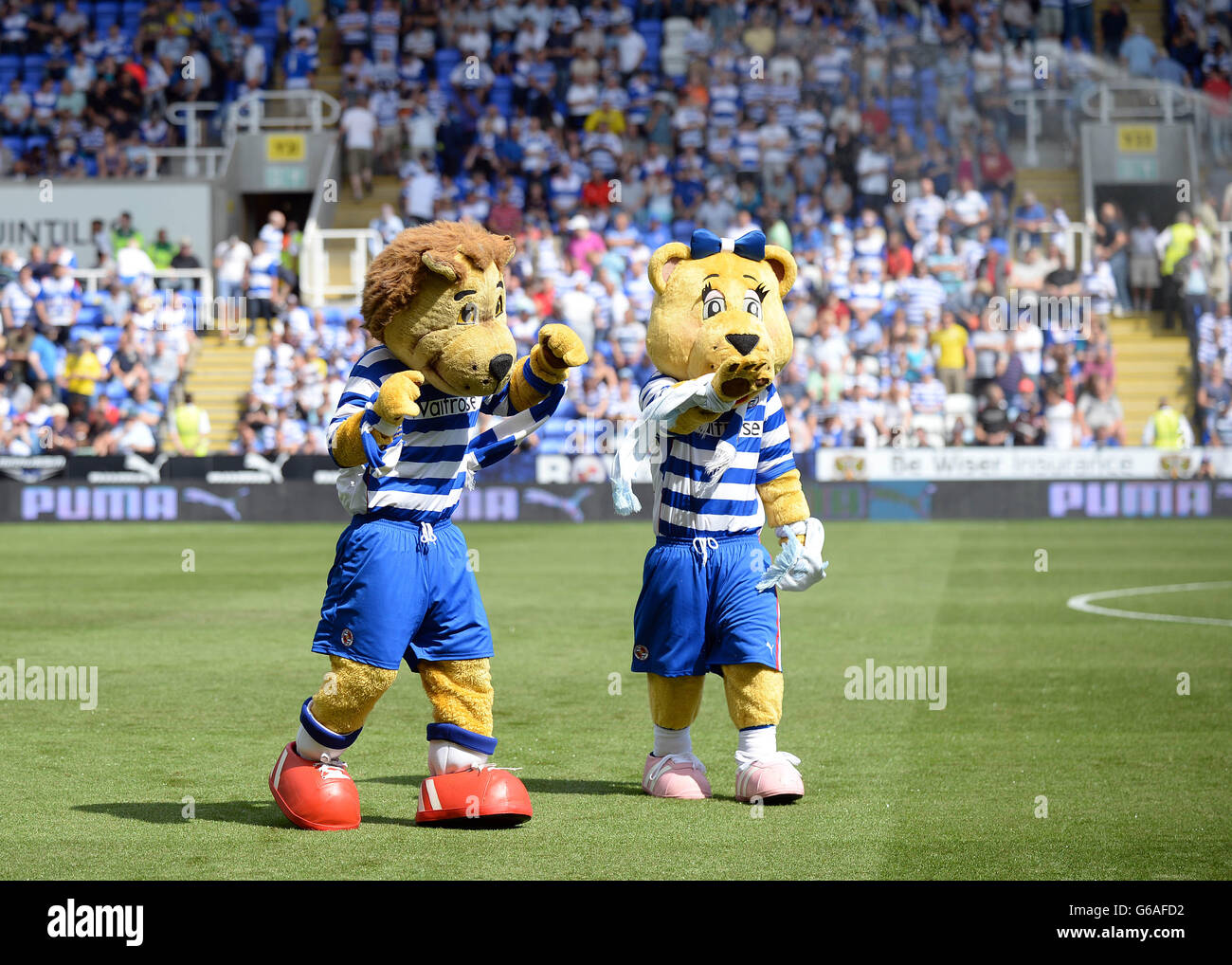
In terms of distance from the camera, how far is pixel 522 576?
14.9 meters

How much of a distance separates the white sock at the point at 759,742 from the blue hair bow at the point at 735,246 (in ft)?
6.12

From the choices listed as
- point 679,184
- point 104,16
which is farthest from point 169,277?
point 679,184

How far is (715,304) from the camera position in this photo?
652 cm

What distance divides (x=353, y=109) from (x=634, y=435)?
72.9 ft

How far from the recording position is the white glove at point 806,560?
636 centimetres

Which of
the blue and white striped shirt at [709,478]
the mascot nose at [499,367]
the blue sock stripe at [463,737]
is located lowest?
the blue sock stripe at [463,737]

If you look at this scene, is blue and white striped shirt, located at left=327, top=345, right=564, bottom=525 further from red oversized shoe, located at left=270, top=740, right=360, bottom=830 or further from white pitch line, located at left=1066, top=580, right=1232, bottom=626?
white pitch line, located at left=1066, top=580, right=1232, bottom=626

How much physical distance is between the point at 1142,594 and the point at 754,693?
7.85 meters

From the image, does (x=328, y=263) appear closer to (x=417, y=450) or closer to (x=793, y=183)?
(x=793, y=183)

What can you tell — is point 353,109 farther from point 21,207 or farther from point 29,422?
point 29,422

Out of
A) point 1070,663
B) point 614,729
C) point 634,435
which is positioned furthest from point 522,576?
point 634,435

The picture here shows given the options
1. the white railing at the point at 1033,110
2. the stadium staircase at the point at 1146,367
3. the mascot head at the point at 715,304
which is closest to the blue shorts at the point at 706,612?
the mascot head at the point at 715,304

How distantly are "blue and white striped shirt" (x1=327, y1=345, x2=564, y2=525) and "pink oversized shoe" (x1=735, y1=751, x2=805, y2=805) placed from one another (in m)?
1.47

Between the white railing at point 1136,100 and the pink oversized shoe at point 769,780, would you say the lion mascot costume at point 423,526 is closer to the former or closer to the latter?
the pink oversized shoe at point 769,780
